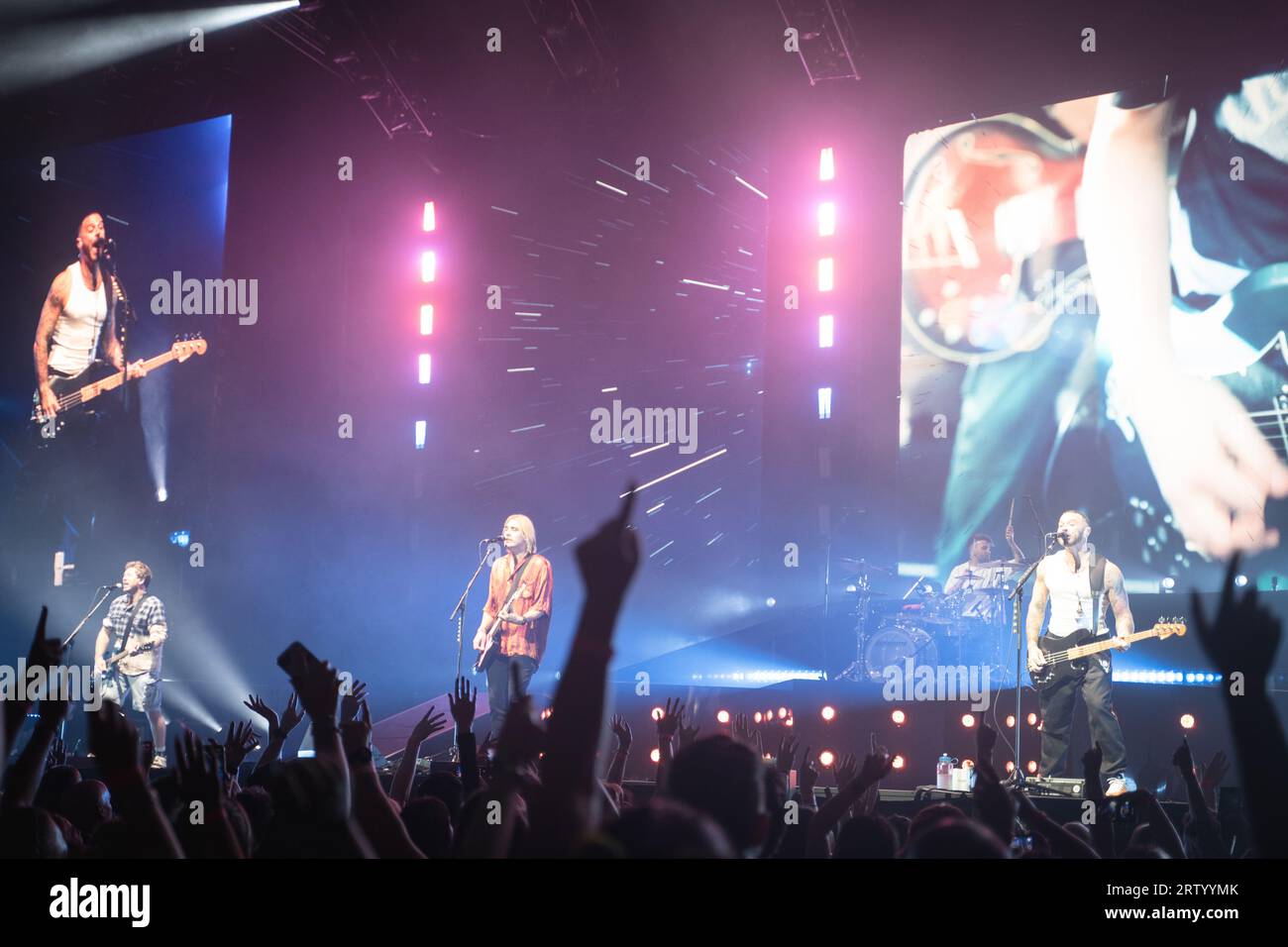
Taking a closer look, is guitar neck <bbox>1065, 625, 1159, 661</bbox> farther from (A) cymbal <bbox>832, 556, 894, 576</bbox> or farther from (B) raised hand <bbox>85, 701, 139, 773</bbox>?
(B) raised hand <bbox>85, 701, 139, 773</bbox>

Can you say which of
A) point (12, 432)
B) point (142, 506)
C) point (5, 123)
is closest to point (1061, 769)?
point (142, 506)

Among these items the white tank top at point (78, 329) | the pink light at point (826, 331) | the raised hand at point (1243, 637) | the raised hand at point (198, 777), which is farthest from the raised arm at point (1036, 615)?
the white tank top at point (78, 329)

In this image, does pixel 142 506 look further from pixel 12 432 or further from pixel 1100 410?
pixel 1100 410

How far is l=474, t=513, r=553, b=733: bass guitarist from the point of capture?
9.08 meters

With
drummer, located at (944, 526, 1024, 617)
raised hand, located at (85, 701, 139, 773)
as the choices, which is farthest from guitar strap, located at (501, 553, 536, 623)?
raised hand, located at (85, 701, 139, 773)

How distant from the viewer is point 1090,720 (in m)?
7.51

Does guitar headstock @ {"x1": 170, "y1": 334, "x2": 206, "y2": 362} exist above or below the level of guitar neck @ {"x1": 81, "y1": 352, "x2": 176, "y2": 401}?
above

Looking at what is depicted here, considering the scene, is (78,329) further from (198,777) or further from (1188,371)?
(198,777)

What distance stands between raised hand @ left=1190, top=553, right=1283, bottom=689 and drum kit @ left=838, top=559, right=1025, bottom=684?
7113mm

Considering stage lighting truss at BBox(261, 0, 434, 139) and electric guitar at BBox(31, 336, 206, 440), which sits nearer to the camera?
stage lighting truss at BBox(261, 0, 434, 139)
